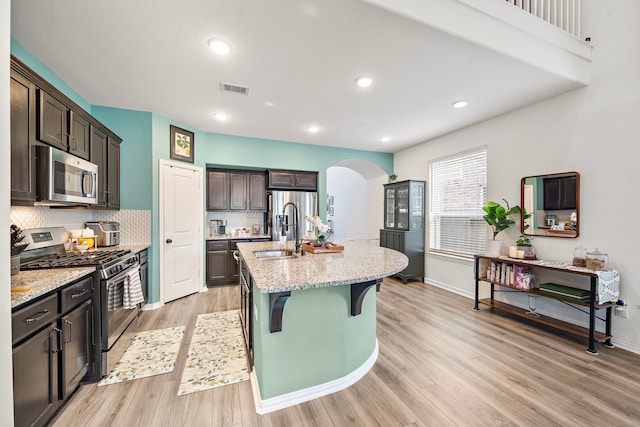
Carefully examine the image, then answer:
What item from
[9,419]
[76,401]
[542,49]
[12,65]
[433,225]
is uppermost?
[542,49]

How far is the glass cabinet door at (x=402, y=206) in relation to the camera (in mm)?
4989

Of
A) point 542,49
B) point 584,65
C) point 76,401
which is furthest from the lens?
point 584,65

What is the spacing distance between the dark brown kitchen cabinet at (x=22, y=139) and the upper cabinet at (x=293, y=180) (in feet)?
10.8

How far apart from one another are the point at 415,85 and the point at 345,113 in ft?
3.45

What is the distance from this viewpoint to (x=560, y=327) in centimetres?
274

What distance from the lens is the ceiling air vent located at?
110 inches

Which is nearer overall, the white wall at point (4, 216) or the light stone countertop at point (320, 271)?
the white wall at point (4, 216)

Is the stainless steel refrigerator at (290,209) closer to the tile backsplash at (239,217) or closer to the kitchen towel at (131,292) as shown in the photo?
the tile backsplash at (239,217)

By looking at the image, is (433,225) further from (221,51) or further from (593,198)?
(221,51)

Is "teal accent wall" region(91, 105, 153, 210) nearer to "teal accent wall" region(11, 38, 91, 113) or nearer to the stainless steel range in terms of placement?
"teal accent wall" region(11, 38, 91, 113)

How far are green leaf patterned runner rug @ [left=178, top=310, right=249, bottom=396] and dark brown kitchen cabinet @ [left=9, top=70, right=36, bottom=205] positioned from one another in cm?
176

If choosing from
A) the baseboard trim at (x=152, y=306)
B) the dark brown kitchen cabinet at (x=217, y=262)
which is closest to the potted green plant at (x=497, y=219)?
the dark brown kitchen cabinet at (x=217, y=262)

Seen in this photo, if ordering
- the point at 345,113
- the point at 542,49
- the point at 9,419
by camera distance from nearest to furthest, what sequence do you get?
the point at 9,419 < the point at 542,49 < the point at 345,113

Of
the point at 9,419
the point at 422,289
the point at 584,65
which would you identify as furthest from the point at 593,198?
the point at 9,419
